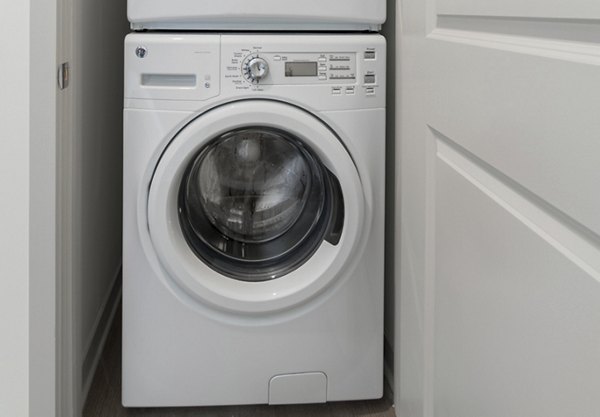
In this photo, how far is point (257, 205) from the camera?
1528 millimetres

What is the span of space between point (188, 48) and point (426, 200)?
59cm

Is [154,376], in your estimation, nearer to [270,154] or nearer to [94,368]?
[94,368]

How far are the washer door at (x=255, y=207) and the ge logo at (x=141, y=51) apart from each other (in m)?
0.17

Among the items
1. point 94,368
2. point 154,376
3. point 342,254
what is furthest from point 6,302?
point 342,254

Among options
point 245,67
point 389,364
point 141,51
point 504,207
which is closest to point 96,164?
point 141,51

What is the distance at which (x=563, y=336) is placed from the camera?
25.9 inches

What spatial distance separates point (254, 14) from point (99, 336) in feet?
2.93

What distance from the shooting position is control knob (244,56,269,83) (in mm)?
1381

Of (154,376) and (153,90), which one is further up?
(153,90)

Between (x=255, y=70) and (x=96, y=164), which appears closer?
(x=255, y=70)

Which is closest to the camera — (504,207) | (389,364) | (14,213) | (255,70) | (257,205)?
(504,207)

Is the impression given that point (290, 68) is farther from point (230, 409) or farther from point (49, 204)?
point (230, 409)

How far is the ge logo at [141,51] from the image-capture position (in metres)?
1.38

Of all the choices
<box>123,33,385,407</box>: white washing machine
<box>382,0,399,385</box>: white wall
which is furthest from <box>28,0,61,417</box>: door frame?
<box>382,0,399,385</box>: white wall
